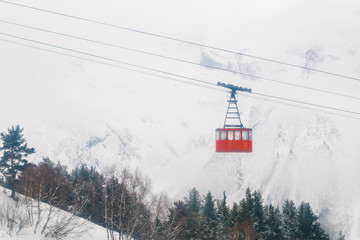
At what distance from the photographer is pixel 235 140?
119 feet

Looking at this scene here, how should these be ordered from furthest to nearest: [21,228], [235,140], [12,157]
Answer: [12,157]
[21,228]
[235,140]

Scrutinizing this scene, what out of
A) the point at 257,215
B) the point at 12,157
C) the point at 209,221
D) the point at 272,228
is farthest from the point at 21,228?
the point at 272,228

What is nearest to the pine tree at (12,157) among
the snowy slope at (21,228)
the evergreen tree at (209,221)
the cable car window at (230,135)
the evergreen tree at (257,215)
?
the snowy slope at (21,228)

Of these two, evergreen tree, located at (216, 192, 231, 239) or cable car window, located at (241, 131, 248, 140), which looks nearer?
cable car window, located at (241, 131, 248, 140)

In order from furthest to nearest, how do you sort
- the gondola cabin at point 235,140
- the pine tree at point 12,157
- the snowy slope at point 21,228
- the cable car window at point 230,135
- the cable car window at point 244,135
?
1. the pine tree at point 12,157
2. the snowy slope at point 21,228
3. the cable car window at point 230,135
4. the cable car window at point 244,135
5. the gondola cabin at point 235,140

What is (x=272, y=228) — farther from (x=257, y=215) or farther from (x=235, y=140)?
(x=235, y=140)

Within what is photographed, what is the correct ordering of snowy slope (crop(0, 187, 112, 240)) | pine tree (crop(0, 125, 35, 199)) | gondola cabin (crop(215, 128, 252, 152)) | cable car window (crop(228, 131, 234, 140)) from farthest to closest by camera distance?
pine tree (crop(0, 125, 35, 199)) < snowy slope (crop(0, 187, 112, 240)) < cable car window (crop(228, 131, 234, 140)) < gondola cabin (crop(215, 128, 252, 152))

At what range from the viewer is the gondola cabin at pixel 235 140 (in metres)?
36.1

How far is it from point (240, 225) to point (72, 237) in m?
30.0

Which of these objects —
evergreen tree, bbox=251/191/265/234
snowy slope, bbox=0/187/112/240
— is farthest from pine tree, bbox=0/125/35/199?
evergreen tree, bbox=251/191/265/234

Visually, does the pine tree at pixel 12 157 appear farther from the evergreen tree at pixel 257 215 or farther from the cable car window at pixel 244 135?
the cable car window at pixel 244 135

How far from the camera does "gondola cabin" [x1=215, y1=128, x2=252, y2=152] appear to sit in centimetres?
3606

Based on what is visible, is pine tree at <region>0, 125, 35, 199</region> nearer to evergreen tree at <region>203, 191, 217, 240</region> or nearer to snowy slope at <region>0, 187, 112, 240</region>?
snowy slope at <region>0, 187, 112, 240</region>

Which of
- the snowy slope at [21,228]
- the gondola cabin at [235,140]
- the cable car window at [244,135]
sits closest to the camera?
the gondola cabin at [235,140]
